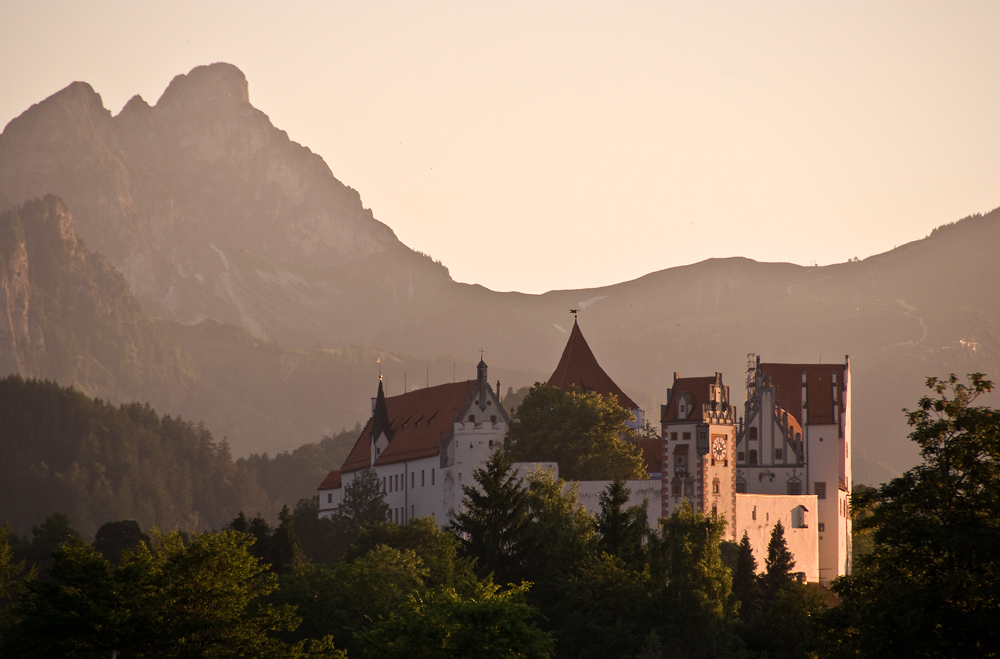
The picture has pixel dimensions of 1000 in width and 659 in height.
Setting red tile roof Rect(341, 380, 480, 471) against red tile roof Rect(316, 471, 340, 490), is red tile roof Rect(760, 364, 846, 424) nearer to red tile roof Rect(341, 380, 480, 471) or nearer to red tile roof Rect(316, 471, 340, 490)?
red tile roof Rect(341, 380, 480, 471)

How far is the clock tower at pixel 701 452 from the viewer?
10531 centimetres

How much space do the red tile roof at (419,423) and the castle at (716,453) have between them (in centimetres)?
18

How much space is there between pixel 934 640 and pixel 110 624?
91.8ft

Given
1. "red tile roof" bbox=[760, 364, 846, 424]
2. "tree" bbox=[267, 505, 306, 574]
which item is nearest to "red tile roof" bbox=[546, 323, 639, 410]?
"red tile roof" bbox=[760, 364, 846, 424]

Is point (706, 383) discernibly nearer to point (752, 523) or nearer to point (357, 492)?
point (752, 523)

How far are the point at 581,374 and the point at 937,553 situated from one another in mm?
87719

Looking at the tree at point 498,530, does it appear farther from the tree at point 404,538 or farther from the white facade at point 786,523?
the white facade at point 786,523

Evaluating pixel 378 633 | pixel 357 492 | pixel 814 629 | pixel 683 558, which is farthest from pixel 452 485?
pixel 814 629

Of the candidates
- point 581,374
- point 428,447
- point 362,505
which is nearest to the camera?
point 428,447

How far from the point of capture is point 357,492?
420 ft

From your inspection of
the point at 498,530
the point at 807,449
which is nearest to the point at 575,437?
the point at 807,449

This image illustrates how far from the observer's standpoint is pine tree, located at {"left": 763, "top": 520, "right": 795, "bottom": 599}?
316 ft

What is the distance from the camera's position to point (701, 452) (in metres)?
107

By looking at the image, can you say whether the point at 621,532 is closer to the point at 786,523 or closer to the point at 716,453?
the point at 716,453
